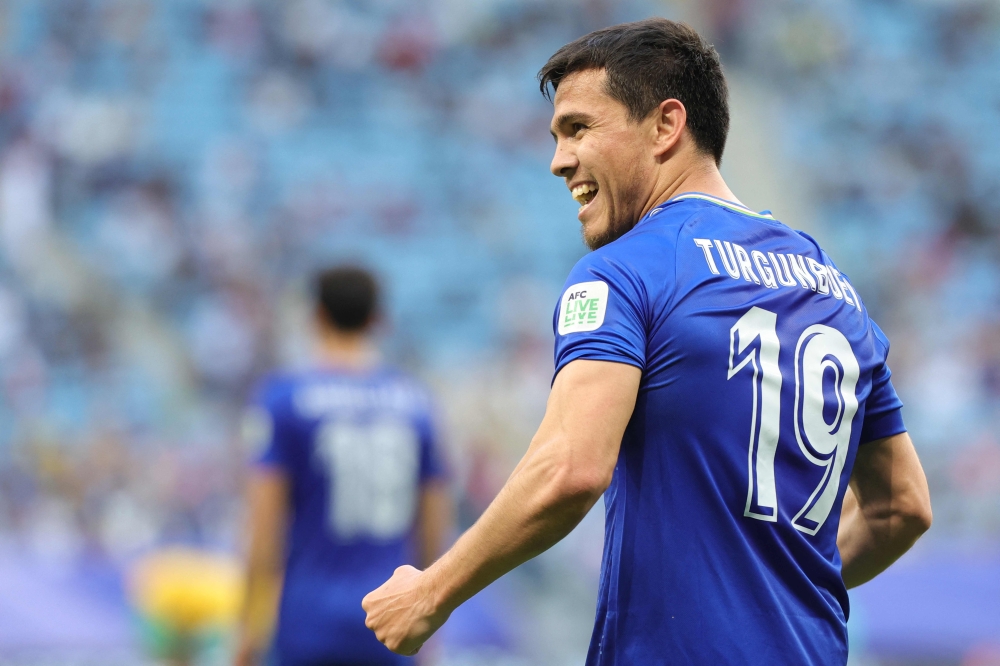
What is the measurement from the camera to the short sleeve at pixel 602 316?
79.9 inches

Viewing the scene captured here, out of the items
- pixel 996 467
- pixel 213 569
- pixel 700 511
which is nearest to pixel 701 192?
pixel 700 511

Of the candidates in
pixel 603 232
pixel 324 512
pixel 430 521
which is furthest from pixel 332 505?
pixel 603 232

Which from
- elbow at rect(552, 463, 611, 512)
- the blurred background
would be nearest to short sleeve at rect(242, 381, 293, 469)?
elbow at rect(552, 463, 611, 512)

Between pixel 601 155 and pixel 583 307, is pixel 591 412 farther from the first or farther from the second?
pixel 601 155

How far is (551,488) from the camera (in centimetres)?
195

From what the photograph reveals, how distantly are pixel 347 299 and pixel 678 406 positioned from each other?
247 centimetres

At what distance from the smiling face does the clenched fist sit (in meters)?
0.82

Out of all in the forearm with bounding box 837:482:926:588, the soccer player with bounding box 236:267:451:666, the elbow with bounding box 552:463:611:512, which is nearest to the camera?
the elbow with bounding box 552:463:611:512

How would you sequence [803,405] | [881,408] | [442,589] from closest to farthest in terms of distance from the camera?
[442,589]
[803,405]
[881,408]

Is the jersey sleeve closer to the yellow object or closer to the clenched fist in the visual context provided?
the clenched fist

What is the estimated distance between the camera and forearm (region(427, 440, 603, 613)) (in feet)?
6.42

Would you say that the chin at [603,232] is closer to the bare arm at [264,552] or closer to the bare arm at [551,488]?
the bare arm at [551,488]

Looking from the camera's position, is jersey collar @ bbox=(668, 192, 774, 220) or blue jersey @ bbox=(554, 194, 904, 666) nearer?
blue jersey @ bbox=(554, 194, 904, 666)

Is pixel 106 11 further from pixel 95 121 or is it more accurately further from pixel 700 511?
pixel 700 511
